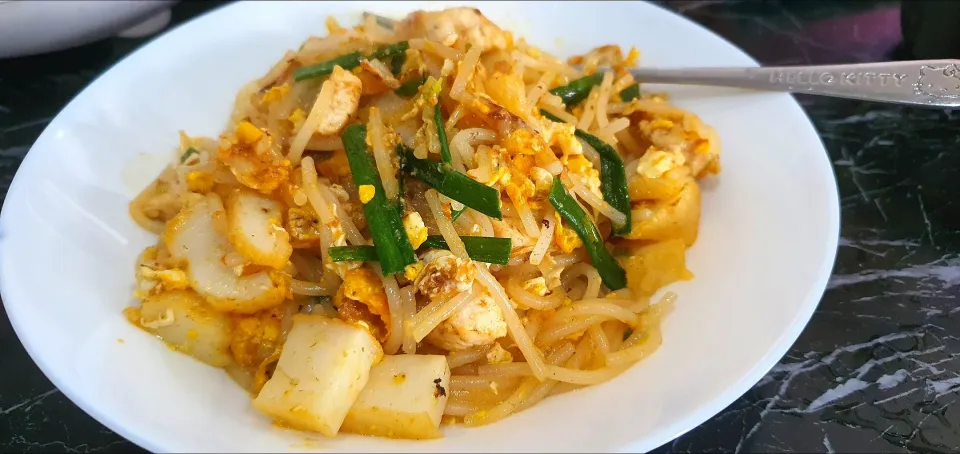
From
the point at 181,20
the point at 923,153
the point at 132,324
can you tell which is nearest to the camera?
the point at 132,324

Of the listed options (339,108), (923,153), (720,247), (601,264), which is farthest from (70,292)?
(923,153)

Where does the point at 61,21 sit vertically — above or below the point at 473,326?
above

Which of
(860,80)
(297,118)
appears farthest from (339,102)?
(860,80)

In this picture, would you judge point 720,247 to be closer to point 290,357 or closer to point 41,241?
point 290,357

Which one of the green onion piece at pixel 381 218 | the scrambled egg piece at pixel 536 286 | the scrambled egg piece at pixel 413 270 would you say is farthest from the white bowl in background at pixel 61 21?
the scrambled egg piece at pixel 536 286

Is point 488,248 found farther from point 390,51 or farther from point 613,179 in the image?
point 390,51

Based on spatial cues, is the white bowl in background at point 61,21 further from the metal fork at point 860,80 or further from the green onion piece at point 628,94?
the metal fork at point 860,80
